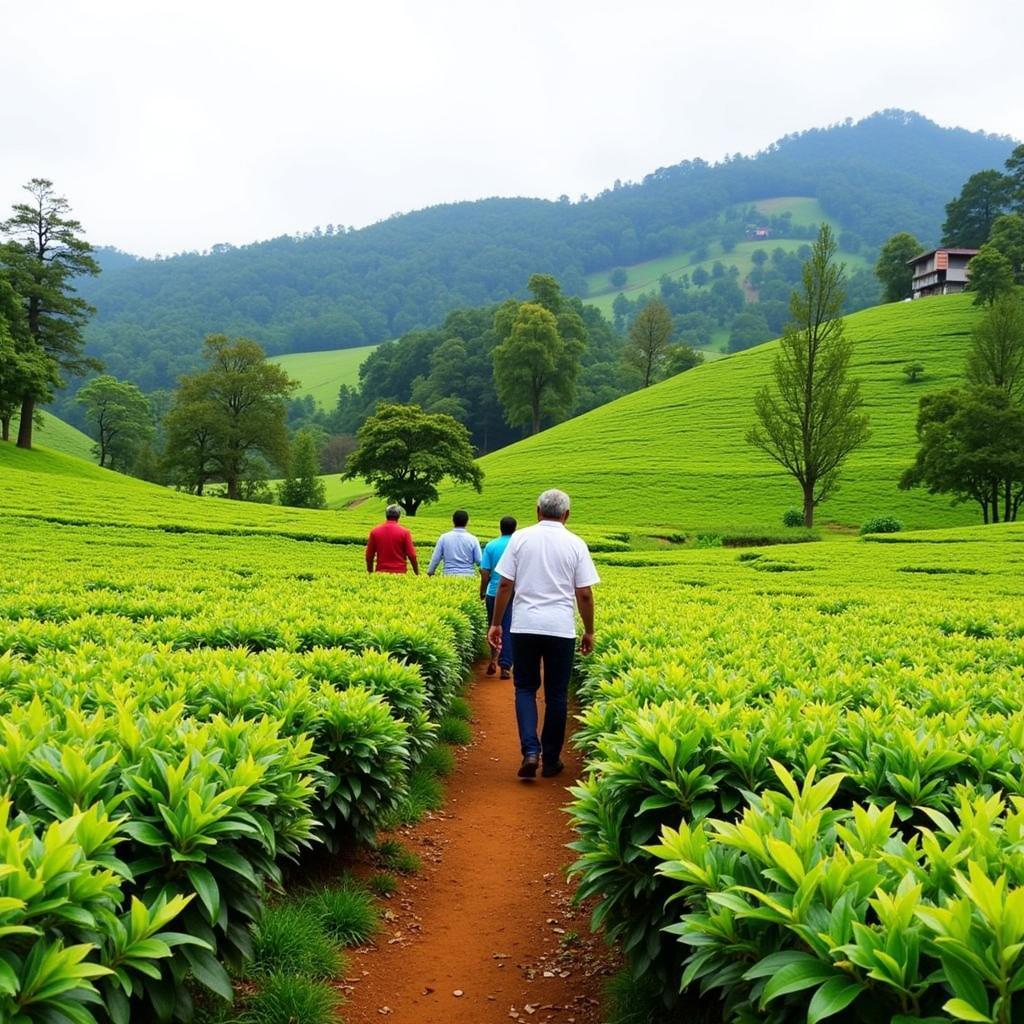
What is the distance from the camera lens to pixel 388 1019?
419cm

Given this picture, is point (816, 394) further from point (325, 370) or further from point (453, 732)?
point (325, 370)

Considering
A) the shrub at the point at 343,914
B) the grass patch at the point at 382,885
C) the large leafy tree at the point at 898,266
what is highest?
the large leafy tree at the point at 898,266

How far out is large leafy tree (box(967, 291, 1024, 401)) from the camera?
5356 cm

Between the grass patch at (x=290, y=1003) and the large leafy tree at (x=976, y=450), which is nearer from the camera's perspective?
the grass patch at (x=290, y=1003)

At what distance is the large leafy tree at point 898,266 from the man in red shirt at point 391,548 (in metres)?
107

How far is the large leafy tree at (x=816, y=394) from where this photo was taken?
43688 mm

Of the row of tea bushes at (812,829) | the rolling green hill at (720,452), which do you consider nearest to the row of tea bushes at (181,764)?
the row of tea bushes at (812,829)

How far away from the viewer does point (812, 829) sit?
295cm

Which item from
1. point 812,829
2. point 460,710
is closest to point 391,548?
point 460,710

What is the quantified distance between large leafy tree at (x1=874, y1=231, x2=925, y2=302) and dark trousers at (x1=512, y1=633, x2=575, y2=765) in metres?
112

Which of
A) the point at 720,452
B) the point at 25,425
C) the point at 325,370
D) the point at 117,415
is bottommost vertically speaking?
the point at 25,425

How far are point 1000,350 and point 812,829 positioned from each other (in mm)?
61355

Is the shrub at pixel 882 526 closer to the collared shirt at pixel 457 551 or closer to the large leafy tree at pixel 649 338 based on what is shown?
the collared shirt at pixel 457 551

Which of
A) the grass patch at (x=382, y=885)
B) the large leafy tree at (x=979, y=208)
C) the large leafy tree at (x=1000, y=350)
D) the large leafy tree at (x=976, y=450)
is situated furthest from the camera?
the large leafy tree at (x=979, y=208)
